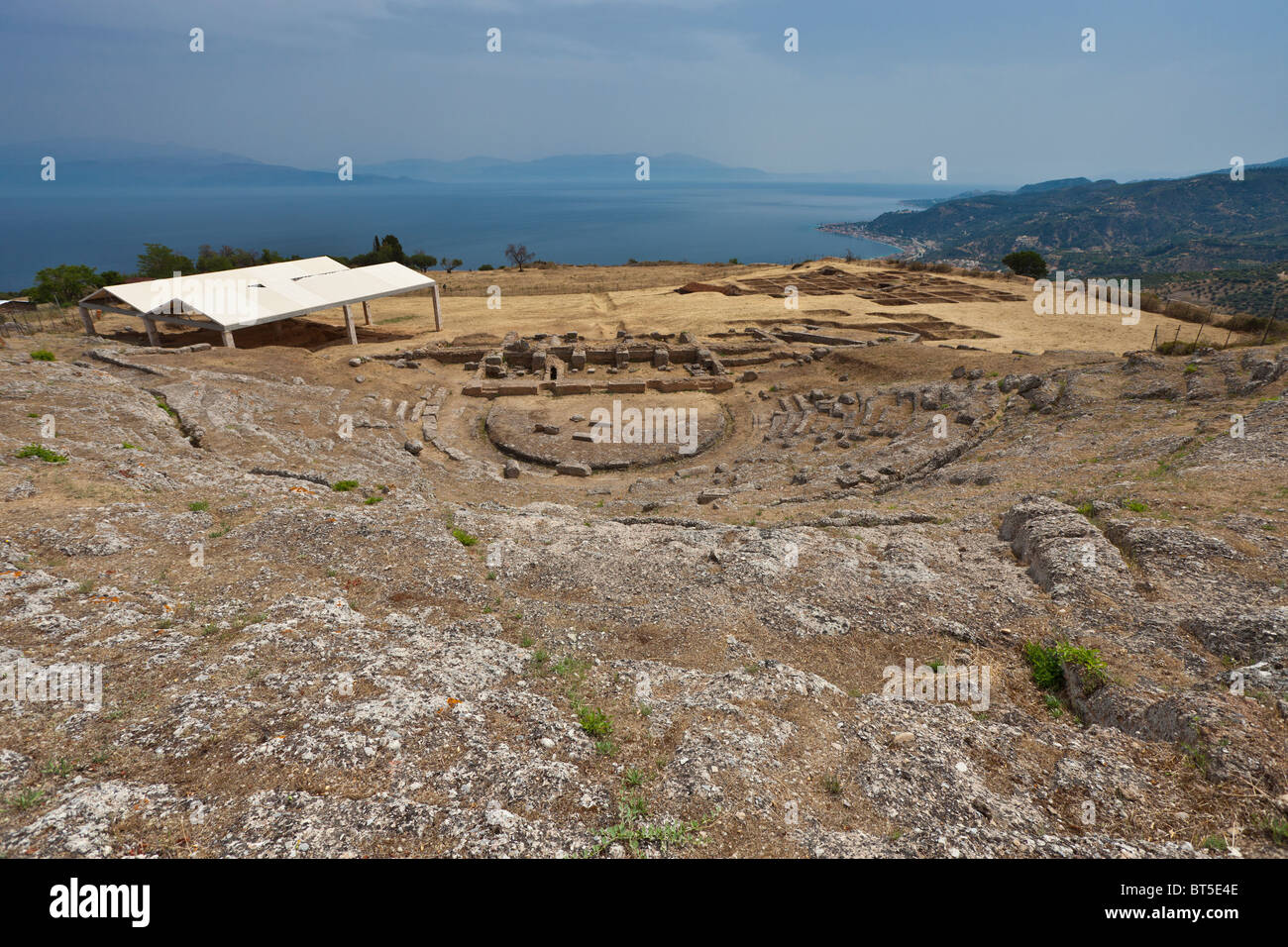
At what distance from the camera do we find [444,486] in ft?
65.9

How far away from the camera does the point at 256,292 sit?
1298 inches

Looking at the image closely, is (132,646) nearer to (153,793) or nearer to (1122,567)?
(153,793)

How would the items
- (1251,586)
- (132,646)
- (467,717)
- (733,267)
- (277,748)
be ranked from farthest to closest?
1. (733,267)
2. (1251,586)
3. (132,646)
4. (467,717)
5. (277,748)

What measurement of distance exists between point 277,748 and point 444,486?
14368mm

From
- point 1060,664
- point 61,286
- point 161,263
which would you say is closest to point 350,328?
point 61,286

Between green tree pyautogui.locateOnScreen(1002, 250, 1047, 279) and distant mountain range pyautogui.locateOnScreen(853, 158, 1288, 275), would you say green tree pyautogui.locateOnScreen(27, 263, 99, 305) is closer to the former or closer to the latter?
green tree pyautogui.locateOnScreen(1002, 250, 1047, 279)

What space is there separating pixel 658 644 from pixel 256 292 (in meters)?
35.4

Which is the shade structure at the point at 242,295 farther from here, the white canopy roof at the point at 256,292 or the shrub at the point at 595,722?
the shrub at the point at 595,722

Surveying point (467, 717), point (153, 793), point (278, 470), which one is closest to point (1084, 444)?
point (467, 717)

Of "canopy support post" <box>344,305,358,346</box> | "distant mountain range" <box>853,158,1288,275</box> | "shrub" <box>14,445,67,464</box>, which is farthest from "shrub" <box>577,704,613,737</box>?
"distant mountain range" <box>853,158,1288,275</box>

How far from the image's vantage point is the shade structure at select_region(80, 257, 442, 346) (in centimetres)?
3025

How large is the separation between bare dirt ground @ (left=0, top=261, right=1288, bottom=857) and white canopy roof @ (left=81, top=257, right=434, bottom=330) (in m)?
11.8

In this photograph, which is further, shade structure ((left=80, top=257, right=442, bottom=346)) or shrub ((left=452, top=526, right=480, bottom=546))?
shade structure ((left=80, top=257, right=442, bottom=346))

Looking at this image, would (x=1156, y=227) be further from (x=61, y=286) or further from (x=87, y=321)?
(x=61, y=286)
